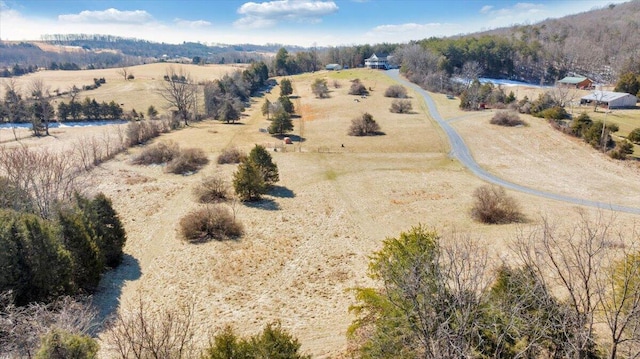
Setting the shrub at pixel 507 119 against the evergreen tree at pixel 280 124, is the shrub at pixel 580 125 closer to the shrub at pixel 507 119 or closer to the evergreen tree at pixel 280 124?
the shrub at pixel 507 119

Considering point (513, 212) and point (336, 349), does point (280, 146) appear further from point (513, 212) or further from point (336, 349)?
point (336, 349)

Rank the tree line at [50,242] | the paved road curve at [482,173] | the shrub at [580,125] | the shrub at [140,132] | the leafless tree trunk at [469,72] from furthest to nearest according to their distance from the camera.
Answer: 1. the leafless tree trunk at [469,72]
2. the shrub at [140,132]
3. the shrub at [580,125]
4. the paved road curve at [482,173]
5. the tree line at [50,242]

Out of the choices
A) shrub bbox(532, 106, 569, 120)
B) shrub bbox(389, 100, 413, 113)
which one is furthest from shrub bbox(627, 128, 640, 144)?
shrub bbox(389, 100, 413, 113)

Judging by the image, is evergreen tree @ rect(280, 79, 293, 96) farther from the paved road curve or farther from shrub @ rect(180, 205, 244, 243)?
shrub @ rect(180, 205, 244, 243)

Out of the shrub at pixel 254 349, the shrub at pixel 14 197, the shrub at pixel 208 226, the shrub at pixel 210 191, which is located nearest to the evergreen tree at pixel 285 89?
the shrub at pixel 210 191

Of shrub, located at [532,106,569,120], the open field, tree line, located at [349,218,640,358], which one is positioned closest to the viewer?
tree line, located at [349,218,640,358]

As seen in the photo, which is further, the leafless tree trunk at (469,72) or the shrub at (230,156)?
the leafless tree trunk at (469,72)

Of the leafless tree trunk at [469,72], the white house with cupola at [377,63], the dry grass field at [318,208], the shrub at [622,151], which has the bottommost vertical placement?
the dry grass field at [318,208]
